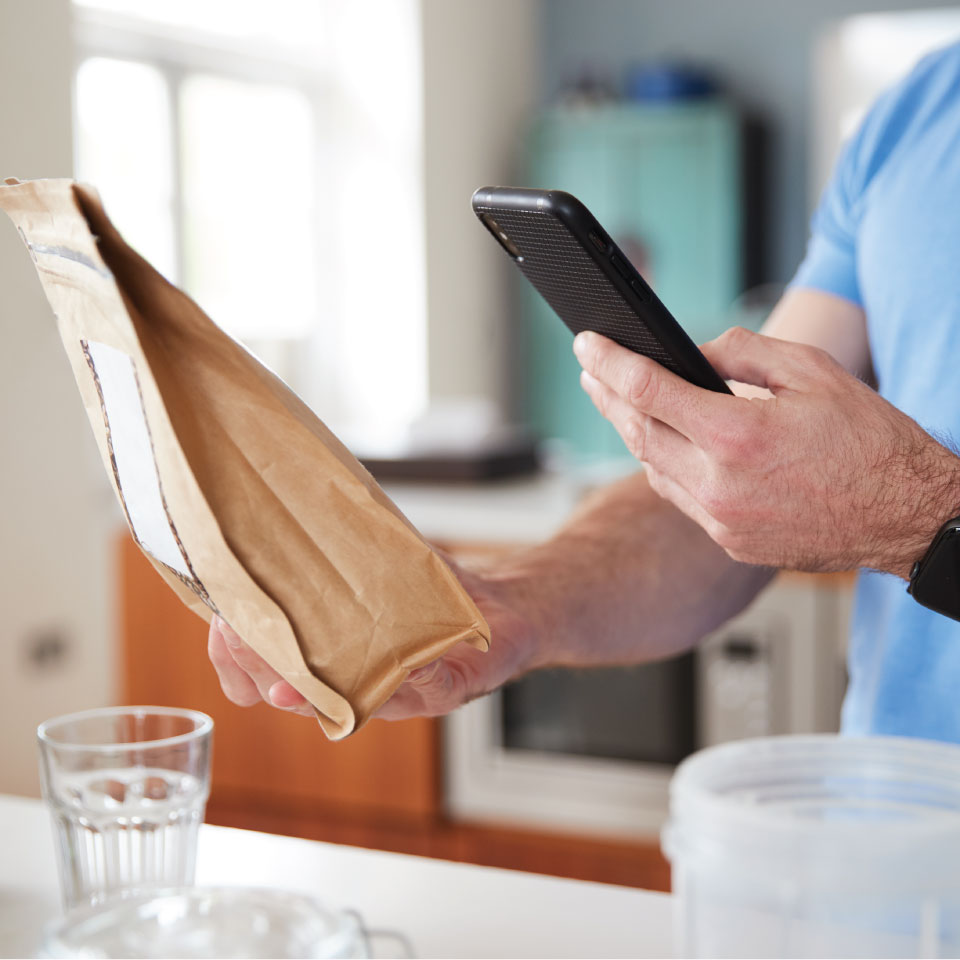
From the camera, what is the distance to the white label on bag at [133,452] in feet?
1.55

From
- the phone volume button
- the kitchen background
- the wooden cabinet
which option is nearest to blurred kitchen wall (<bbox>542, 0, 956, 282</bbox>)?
the kitchen background

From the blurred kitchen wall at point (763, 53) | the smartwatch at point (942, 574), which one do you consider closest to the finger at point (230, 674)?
the smartwatch at point (942, 574)

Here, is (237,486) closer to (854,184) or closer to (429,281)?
(854,184)

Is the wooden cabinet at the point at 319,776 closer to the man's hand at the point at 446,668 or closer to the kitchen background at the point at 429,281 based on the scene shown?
the kitchen background at the point at 429,281

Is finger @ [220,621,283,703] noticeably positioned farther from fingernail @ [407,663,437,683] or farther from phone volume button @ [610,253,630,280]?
phone volume button @ [610,253,630,280]

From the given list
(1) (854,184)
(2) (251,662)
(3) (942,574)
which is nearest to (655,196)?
(1) (854,184)

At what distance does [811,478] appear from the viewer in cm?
63

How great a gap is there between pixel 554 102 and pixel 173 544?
4.90 metres

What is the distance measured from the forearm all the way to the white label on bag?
31cm

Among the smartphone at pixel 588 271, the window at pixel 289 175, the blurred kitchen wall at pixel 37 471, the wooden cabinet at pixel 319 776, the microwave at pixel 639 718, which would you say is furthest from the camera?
the window at pixel 289 175

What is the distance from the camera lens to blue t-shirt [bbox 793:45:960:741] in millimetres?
825

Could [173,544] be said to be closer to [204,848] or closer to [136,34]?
[204,848]

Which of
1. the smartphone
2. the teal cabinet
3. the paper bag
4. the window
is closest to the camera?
the paper bag

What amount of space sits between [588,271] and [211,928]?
0.35 metres
